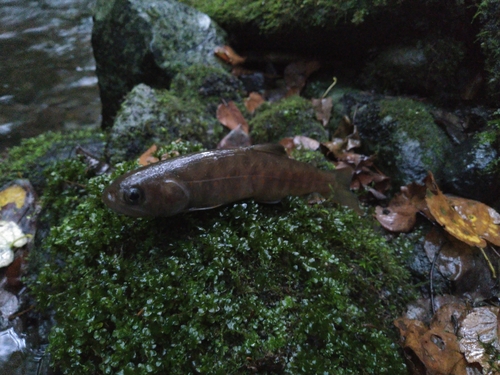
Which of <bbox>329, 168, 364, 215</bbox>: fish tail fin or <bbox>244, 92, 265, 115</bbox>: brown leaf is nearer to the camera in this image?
<bbox>329, 168, 364, 215</bbox>: fish tail fin

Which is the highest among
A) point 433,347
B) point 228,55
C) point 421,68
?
point 421,68

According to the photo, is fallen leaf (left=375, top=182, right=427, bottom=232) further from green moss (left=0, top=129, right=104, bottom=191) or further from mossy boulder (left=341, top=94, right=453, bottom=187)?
green moss (left=0, top=129, right=104, bottom=191)

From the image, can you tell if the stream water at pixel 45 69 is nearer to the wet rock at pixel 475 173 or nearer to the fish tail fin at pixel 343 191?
the fish tail fin at pixel 343 191

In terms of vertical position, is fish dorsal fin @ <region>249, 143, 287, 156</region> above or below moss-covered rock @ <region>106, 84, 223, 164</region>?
above

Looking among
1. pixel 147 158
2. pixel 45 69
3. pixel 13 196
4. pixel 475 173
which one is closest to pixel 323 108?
pixel 475 173

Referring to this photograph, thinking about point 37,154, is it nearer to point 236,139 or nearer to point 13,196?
point 13,196

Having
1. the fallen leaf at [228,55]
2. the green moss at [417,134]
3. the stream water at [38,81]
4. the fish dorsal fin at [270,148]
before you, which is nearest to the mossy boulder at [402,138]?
the green moss at [417,134]

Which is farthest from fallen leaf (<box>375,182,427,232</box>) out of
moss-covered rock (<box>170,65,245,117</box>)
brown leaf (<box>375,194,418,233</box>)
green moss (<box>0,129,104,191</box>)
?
green moss (<box>0,129,104,191</box>)
